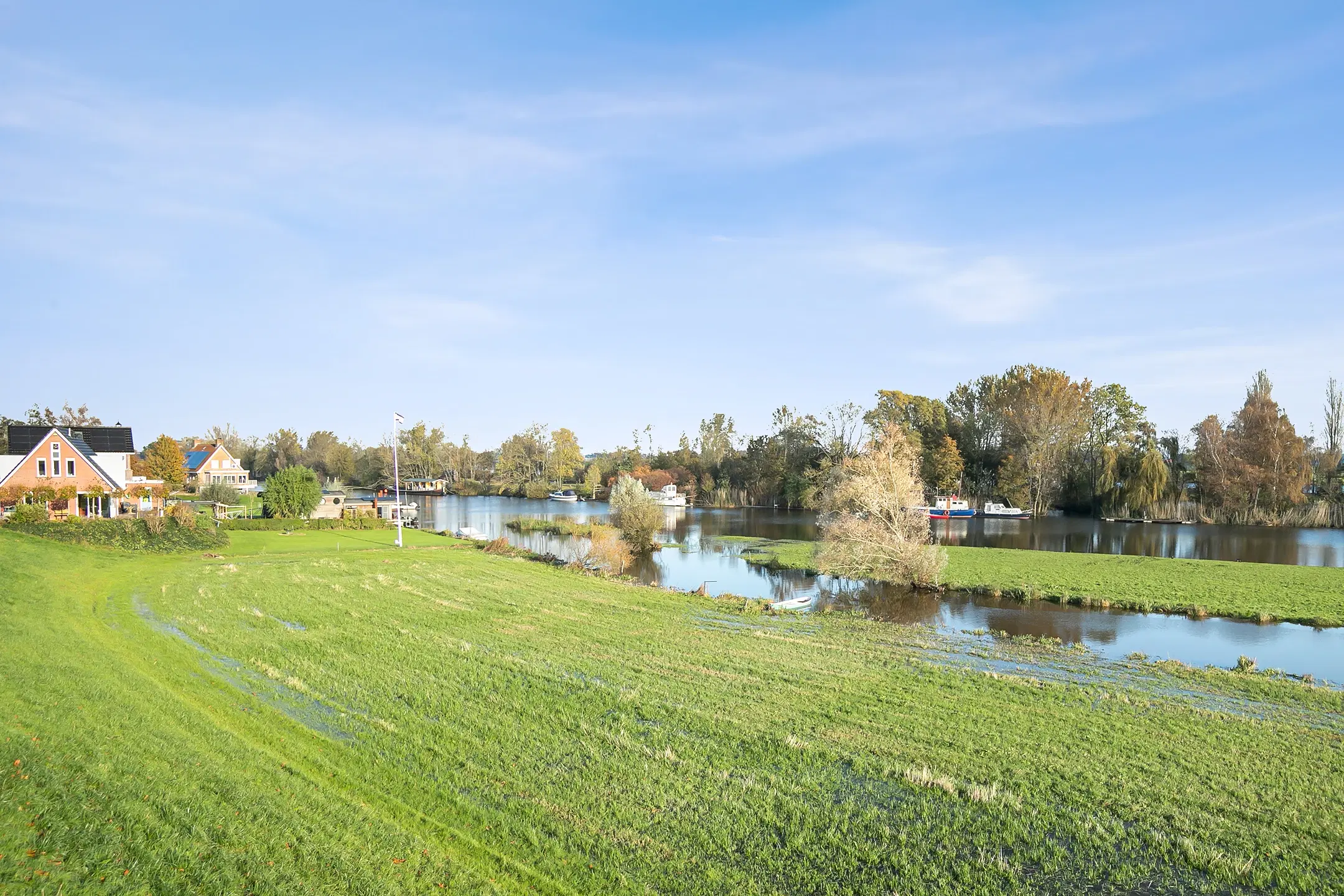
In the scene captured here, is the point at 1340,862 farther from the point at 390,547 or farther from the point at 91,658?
the point at 390,547

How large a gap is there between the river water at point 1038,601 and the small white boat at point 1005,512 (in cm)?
410

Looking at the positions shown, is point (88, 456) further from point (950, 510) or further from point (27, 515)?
point (950, 510)

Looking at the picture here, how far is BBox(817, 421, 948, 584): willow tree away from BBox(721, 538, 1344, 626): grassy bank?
1.73 meters

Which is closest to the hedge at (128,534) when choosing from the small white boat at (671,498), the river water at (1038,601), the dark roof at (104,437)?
the dark roof at (104,437)

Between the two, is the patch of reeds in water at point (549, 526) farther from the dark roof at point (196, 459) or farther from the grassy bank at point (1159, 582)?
the dark roof at point (196, 459)

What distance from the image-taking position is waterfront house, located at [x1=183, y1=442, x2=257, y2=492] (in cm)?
8369

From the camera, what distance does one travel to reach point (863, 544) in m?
30.8

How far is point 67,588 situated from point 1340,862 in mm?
26927

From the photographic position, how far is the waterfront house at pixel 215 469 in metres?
83.7

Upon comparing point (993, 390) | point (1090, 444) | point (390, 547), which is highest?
point (993, 390)

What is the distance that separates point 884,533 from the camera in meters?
30.7

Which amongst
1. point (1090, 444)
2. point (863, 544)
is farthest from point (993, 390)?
point (863, 544)

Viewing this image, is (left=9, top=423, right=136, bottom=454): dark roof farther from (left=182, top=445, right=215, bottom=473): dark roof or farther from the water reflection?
the water reflection

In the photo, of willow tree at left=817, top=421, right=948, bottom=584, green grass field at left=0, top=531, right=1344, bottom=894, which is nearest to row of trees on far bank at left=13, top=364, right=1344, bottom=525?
willow tree at left=817, top=421, right=948, bottom=584
